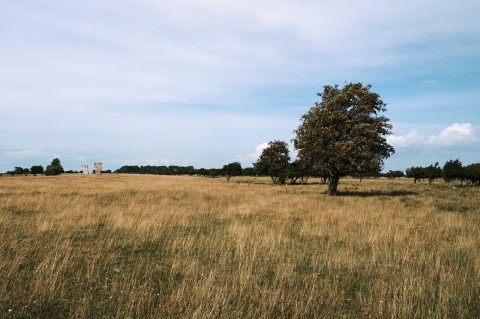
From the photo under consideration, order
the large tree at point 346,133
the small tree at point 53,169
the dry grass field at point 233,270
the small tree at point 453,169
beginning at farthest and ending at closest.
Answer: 1. the small tree at point 53,169
2. the small tree at point 453,169
3. the large tree at point 346,133
4. the dry grass field at point 233,270

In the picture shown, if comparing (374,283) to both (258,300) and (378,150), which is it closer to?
(258,300)

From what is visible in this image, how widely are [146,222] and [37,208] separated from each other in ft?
28.9

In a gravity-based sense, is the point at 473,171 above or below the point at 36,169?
above

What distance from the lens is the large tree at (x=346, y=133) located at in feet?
109

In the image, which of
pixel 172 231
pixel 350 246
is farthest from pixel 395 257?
pixel 172 231

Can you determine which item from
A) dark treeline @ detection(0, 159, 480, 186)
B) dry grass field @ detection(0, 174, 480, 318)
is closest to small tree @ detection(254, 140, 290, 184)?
dark treeline @ detection(0, 159, 480, 186)

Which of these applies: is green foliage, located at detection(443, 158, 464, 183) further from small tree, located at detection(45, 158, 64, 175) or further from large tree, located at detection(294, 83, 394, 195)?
small tree, located at detection(45, 158, 64, 175)

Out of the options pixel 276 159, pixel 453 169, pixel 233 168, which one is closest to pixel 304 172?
pixel 276 159

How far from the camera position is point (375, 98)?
114 feet

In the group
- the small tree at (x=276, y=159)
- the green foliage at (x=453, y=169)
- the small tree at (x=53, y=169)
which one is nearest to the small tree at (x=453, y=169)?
the green foliage at (x=453, y=169)

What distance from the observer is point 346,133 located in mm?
34938

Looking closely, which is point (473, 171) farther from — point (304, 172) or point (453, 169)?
point (304, 172)

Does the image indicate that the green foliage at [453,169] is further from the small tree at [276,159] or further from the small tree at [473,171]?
the small tree at [276,159]

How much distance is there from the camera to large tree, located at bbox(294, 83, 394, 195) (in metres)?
33.2
